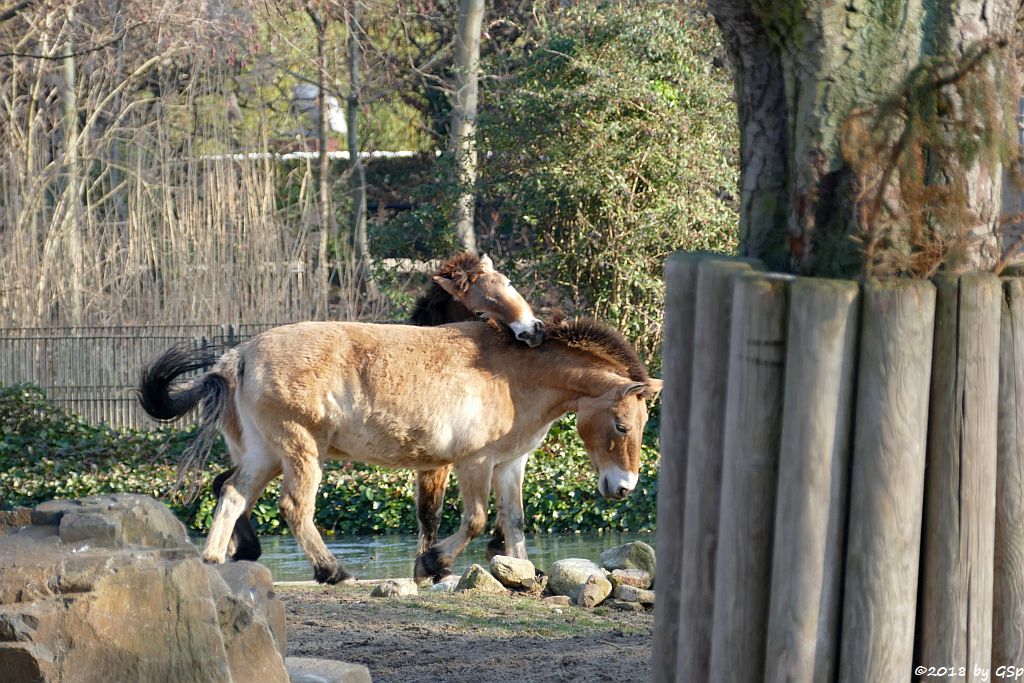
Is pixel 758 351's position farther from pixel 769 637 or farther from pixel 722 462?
pixel 769 637

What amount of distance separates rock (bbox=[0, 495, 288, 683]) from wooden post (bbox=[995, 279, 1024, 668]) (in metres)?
1.95

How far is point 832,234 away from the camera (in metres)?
2.89

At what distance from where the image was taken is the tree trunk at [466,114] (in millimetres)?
15422

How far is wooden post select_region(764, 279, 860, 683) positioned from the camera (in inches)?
104

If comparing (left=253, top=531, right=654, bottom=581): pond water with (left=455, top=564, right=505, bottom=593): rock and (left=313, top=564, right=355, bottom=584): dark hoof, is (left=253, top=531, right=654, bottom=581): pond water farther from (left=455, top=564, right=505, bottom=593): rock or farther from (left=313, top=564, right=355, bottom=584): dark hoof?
(left=455, top=564, right=505, bottom=593): rock

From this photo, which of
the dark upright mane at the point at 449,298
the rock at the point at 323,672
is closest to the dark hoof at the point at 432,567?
the dark upright mane at the point at 449,298

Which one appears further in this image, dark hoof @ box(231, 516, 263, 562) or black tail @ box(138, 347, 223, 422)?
black tail @ box(138, 347, 223, 422)

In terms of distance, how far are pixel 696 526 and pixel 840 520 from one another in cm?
35

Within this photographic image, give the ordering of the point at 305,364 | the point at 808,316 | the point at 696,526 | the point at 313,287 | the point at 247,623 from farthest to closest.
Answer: the point at 313,287
the point at 305,364
the point at 247,623
the point at 696,526
the point at 808,316

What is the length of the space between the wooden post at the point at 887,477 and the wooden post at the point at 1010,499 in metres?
0.21

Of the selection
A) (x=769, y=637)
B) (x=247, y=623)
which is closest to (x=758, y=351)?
(x=769, y=637)

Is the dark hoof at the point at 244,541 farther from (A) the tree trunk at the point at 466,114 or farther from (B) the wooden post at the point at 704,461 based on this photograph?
(A) the tree trunk at the point at 466,114

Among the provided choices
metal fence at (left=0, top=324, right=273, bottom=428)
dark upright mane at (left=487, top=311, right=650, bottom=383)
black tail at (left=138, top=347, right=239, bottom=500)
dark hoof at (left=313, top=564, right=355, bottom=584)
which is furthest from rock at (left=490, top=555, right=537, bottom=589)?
metal fence at (left=0, top=324, right=273, bottom=428)

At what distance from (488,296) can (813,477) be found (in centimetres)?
574
